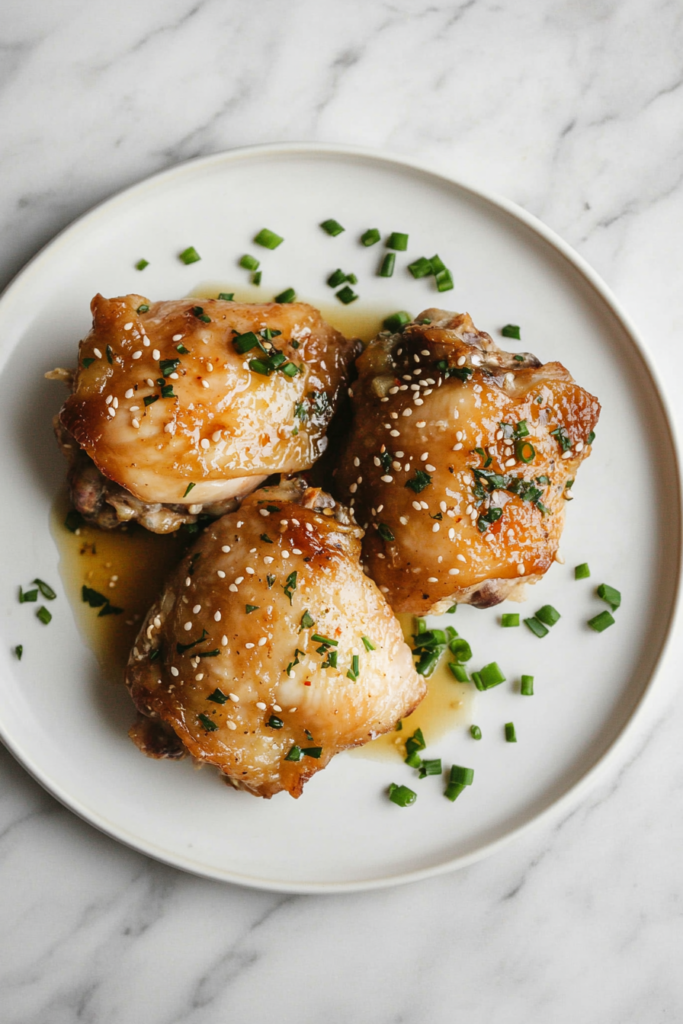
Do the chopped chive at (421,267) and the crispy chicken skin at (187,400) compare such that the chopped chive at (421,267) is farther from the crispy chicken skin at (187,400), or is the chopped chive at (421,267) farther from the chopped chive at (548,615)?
the chopped chive at (548,615)

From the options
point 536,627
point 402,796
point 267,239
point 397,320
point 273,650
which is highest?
point 267,239

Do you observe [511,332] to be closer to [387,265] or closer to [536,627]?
[387,265]

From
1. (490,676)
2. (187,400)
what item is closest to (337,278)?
(187,400)

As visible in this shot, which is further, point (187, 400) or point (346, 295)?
point (346, 295)

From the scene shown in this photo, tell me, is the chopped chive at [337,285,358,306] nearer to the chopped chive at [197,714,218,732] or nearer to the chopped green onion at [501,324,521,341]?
the chopped green onion at [501,324,521,341]

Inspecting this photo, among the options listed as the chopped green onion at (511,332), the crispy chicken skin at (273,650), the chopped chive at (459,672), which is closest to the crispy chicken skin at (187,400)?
the crispy chicken skin at (273,650)

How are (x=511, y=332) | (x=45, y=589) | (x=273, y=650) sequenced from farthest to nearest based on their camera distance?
(x=511, y=332) < (x=45, y=589) < (x=273, y=650)

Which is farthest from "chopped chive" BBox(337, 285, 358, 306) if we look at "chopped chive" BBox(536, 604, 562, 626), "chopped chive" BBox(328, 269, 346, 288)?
"chopped chive" BBox(536, 604, 562, 626)
